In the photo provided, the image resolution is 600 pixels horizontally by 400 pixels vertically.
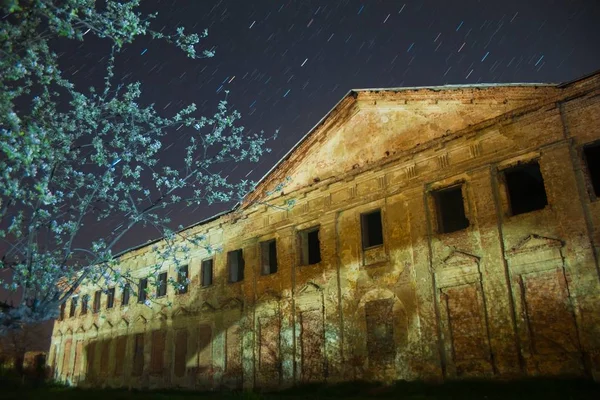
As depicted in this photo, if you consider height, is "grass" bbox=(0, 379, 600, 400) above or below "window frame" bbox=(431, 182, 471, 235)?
below

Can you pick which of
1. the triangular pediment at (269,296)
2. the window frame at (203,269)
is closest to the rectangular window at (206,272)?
the window frame at (203,269)

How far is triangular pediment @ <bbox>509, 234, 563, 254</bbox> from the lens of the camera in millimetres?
10930

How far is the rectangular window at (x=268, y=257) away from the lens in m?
18.2

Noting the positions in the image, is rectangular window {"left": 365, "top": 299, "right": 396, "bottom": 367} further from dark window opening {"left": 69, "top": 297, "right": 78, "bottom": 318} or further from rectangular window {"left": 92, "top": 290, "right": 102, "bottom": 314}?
dark window opening {"left": 69, "top": 297, "right": 78, "bottom": 318}

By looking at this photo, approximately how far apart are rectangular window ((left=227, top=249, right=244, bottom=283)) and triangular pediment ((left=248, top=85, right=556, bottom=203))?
11.0 ft

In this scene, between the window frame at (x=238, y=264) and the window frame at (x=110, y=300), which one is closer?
the window frame at (x=238, y=264)

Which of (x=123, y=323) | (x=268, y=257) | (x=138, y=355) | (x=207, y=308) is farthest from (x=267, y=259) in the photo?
(x=123, y=323)

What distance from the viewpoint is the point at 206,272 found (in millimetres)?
21094

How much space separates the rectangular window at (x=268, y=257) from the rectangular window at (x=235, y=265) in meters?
1.62

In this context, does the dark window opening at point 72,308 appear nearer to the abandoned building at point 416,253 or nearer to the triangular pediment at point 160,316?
the triangular pediment at point 160,316

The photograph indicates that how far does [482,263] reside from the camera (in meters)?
12.0

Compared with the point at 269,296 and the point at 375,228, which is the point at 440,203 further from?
the point at 269,296

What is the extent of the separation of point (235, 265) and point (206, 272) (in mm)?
1974

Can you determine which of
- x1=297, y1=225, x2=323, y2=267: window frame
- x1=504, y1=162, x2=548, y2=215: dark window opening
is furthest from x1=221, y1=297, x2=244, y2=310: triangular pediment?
x1=504, y1=162, x2=548, y2=215: dark window opening
